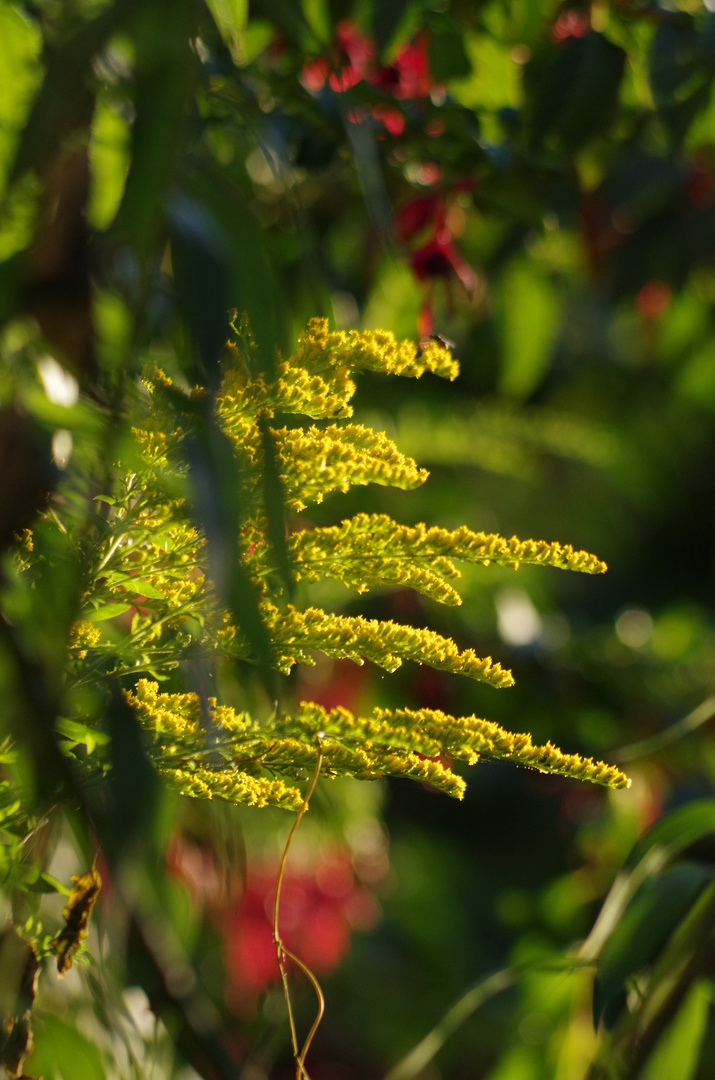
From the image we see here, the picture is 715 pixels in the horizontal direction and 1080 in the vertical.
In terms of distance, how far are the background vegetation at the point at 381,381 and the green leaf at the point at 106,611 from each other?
0.01 m

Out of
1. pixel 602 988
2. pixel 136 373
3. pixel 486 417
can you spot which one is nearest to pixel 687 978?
pixel 602 988

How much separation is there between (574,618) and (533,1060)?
1.00 m

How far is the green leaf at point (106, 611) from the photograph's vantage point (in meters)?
0.22

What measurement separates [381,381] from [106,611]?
34.7 inches

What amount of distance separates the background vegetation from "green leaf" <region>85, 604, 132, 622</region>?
1 centimetres

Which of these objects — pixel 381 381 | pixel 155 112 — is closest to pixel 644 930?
pixel 155 112

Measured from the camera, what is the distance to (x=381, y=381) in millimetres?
1074

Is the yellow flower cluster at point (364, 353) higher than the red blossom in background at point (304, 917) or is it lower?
higher

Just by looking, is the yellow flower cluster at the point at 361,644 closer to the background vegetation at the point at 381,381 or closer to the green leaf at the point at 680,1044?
the background vegetation at the point at 381,381

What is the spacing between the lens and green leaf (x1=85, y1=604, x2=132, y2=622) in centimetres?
22

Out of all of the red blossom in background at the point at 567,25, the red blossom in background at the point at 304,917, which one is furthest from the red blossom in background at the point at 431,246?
the red blossom in background at the point at 304,917

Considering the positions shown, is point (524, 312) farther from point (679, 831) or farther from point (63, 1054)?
point (63, 1054)

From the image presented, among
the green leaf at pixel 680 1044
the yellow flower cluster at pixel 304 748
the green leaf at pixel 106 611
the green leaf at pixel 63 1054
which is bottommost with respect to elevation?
the green leaf at pixel 680 1044

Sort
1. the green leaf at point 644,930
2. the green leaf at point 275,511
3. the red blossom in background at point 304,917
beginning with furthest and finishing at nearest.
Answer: the red blossom in background at point 304,917, the green leaf at point 644,930, the green leaf at point 275,511
